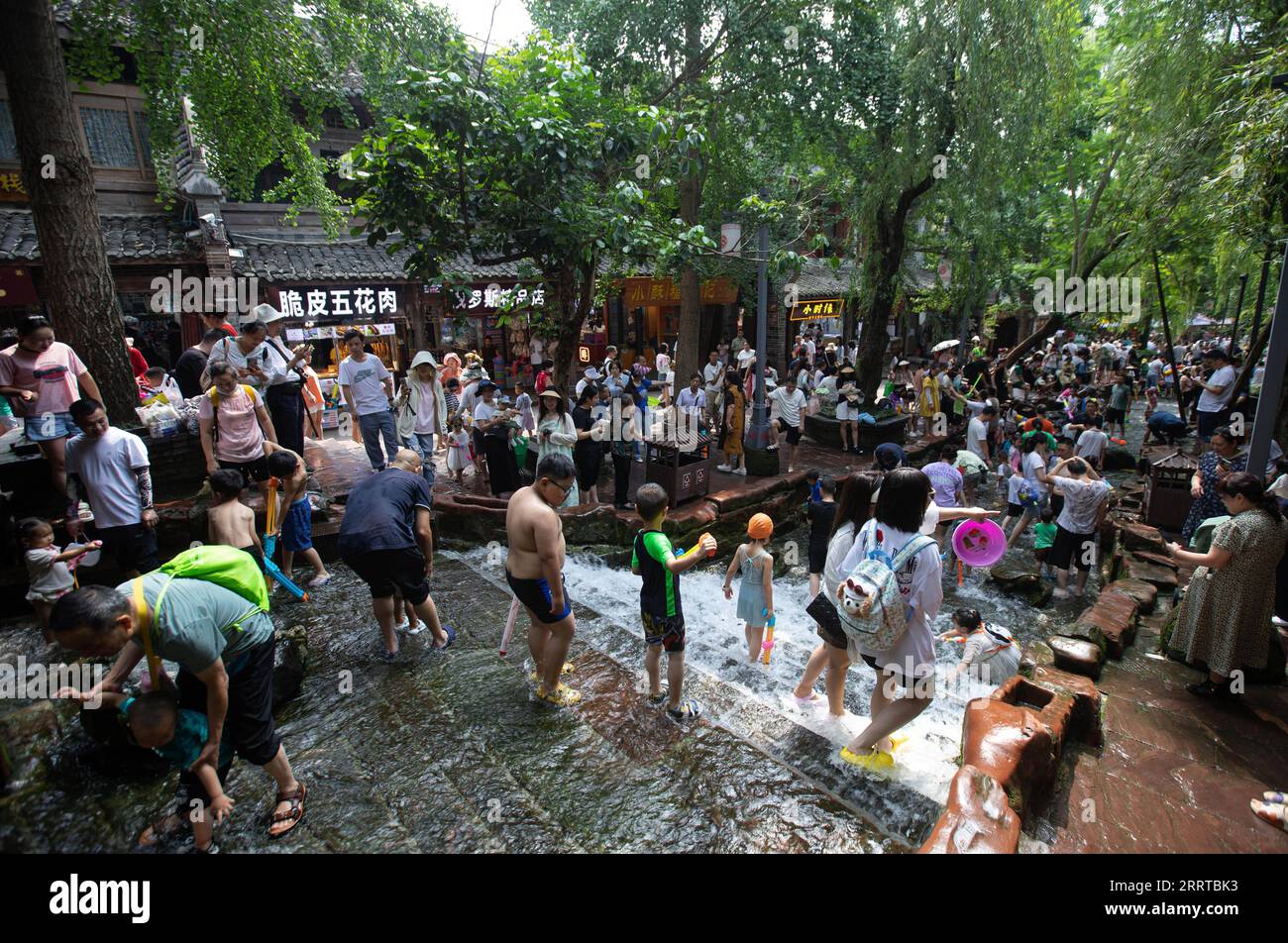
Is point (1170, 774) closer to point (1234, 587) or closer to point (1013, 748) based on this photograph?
point (1013, 748)

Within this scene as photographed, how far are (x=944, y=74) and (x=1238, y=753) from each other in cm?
1175

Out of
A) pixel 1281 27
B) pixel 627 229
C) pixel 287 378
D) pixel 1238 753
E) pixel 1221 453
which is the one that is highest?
pixel 1281 27

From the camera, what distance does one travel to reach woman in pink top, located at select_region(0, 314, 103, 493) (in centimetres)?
574

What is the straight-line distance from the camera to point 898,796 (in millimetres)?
3697

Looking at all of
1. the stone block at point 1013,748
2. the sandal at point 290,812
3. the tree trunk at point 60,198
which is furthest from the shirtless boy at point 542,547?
the tree trunk at point 60,198

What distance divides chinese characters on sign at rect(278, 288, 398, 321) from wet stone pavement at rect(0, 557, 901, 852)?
12.0 metres

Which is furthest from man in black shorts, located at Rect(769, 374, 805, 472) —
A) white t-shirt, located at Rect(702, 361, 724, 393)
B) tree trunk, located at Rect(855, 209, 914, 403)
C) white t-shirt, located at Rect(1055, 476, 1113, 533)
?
white t-shirt, located at Rect(1055, 476, 1113, 533)

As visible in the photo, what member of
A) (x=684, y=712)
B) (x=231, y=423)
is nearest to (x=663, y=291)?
(x=231, y=423)

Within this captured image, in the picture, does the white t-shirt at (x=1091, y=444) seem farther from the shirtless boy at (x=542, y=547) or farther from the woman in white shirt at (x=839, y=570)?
the shirtless boy at (x=542, y=547)

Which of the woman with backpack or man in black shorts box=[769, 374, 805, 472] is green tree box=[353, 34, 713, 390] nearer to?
man in black shorts box=[769, 374, 805, 472]

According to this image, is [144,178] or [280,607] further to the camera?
[144,178]

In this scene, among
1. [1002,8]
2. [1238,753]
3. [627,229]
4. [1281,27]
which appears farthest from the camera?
[1002,8]
